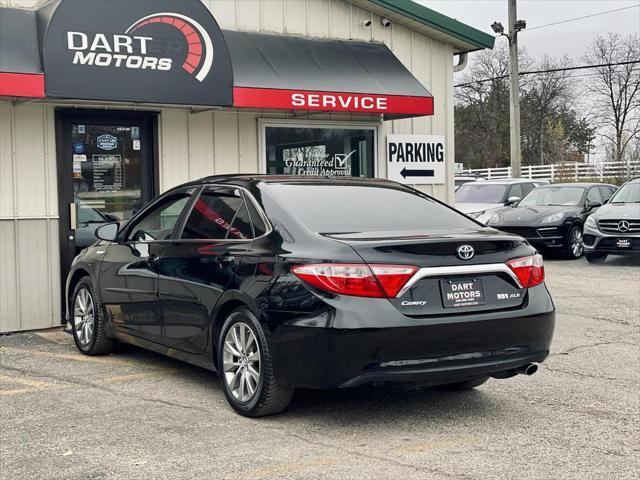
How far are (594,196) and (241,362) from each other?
14.6 meters

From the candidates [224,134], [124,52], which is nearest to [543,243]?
[224,134]

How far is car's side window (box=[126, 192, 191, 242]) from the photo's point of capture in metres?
6.94

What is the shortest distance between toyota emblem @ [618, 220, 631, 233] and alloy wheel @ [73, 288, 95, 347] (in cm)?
1097

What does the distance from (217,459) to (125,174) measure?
6095 millimetres

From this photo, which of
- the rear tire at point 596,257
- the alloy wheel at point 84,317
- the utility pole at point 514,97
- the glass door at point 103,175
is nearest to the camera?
the alloy wheel at point 84,317

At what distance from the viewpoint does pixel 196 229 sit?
21.5 ft

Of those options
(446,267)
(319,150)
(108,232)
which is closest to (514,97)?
(319,150)

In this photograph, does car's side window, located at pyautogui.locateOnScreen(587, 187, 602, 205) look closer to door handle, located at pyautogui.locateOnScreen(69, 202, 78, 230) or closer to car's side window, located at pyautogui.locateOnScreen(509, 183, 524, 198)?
car's side window, located at pyautogui.locateOnScreen(509, 183, 524, 198)

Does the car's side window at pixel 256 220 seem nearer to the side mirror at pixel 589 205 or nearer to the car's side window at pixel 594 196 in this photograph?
the side mirror at pixel 589 205

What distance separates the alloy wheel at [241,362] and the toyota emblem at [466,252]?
1.39 meters

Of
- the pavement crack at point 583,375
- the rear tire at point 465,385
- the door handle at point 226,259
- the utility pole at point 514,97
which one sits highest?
the utility pole at point 514,97

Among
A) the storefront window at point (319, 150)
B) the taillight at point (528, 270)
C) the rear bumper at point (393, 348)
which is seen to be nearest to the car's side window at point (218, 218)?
the rear bumper at point (393, 348)

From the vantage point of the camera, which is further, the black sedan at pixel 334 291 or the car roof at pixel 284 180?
the car roof at pixel 284 180

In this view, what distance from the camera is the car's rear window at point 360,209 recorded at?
5.85m
